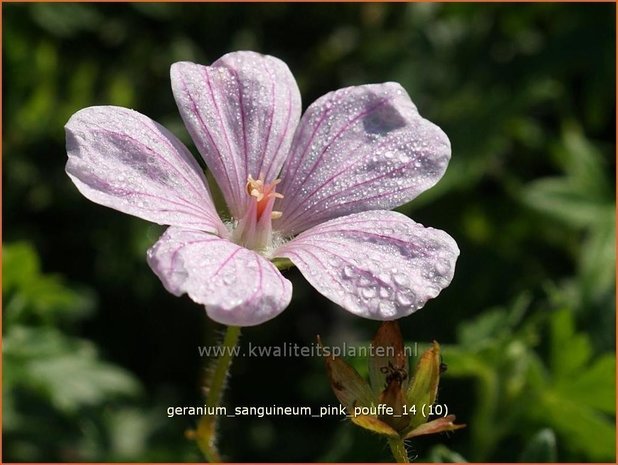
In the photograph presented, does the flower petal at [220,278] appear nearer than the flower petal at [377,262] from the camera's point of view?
Yes

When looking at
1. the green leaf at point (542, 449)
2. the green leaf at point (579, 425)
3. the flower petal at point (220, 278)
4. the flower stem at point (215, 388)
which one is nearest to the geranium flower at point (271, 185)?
the flower petal at point (220, 278)

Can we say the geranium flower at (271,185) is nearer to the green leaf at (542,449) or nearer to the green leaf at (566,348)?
the green leaf at (542,449)

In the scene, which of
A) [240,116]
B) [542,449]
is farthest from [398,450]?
[240,116]

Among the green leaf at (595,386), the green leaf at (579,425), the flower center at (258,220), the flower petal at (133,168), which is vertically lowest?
the green leaf at (579,425)

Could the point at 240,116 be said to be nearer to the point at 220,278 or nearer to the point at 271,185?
the point at 271,185

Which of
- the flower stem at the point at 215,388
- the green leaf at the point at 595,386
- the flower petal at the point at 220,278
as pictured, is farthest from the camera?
the green leaf at the point at 595,386

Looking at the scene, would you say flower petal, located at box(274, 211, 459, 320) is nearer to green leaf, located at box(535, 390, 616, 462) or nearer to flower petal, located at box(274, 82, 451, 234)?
flower petal, located at box(274, 82, 451, 234)

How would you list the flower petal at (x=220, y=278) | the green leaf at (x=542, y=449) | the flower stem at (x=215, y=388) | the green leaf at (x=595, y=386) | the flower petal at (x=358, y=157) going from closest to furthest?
the flower petal at (x=220, y=278) < the flower stem at (x=215, y=388) < the flower petal at (x=358, y=157) < the green leaf at (x=542, y=449) < the green leaf at (x=595, y=386)
